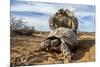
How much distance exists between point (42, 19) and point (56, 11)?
19 centimetres

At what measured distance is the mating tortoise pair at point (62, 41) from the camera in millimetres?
2107

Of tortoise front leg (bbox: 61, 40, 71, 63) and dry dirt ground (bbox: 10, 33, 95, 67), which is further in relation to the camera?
tortoise front leg (bbox: 61, 40, 71, 63)

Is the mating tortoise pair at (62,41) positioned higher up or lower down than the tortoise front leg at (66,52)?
higher up

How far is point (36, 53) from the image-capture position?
205cm

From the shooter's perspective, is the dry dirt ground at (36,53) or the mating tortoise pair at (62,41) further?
the mating tortoise pair at (62,41)

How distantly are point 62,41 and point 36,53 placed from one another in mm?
322

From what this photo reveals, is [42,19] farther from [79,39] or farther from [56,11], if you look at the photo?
[79,39]

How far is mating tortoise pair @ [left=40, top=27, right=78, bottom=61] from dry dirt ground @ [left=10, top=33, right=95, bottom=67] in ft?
0.17

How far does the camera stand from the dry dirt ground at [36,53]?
199 centimetres

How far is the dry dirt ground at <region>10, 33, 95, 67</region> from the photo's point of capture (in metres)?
1.99

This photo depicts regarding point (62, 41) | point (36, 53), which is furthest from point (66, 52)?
point (36, 53)

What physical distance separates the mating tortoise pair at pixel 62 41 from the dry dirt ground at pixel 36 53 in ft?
0.17

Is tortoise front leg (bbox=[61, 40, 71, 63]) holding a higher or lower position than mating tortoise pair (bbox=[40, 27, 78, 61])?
lower

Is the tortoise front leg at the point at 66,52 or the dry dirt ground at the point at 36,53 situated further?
the tortoise front leg at the point at 66,52
